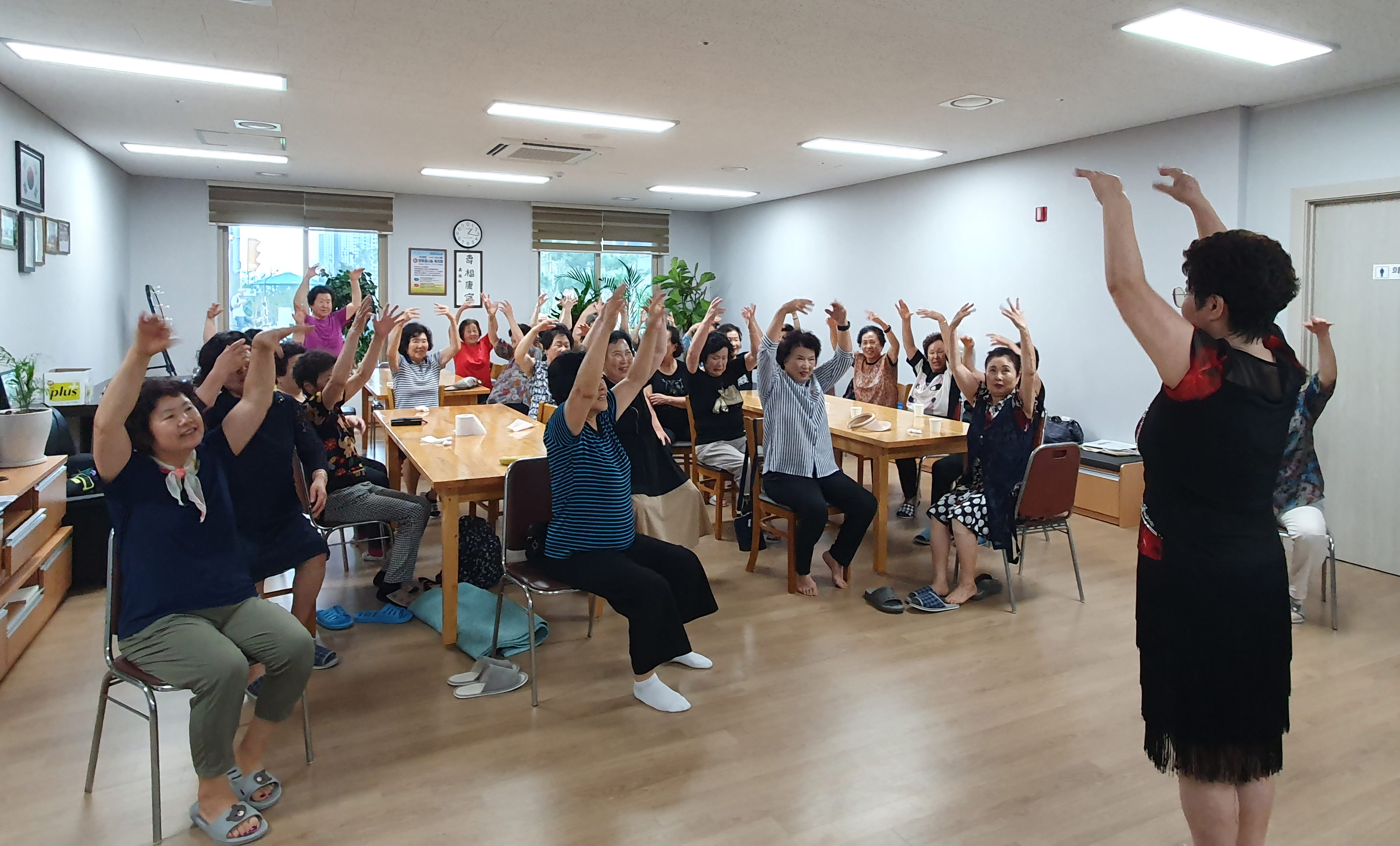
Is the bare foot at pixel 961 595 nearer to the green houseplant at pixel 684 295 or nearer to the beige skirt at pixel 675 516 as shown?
the beige skirt at pixel 675 516

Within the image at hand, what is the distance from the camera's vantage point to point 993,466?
420cm

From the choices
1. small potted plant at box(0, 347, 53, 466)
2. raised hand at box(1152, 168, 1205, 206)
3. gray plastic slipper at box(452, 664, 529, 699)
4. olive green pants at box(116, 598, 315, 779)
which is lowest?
gray plastic slipper at box(452, 664, 529, 699)

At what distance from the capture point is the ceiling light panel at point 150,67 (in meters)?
4.43

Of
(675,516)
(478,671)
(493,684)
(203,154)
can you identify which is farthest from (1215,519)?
(203,154)

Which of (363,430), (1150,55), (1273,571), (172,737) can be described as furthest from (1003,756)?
(1150,55)

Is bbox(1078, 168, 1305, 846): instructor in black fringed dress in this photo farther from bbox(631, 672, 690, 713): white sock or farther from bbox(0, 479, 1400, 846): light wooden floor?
bbox(631, 672, 690, 713): white sock

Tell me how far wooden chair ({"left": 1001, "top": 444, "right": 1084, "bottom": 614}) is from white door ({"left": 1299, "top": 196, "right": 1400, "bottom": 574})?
2.10 meters

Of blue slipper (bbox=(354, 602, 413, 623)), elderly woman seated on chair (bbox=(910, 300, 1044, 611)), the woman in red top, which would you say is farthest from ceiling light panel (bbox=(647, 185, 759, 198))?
blue slipper (bbox=(354, 602, 413, 623))

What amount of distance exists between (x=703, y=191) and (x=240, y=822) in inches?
330

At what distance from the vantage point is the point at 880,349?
6.66 m

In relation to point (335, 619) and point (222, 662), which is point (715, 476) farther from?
point (222, 662)

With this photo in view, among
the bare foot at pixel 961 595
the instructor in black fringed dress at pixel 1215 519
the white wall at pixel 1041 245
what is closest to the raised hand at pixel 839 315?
the bare foot at pixel 961 595

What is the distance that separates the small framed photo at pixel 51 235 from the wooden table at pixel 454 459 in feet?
8.53

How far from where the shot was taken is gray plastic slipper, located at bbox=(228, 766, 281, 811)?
246 cm
